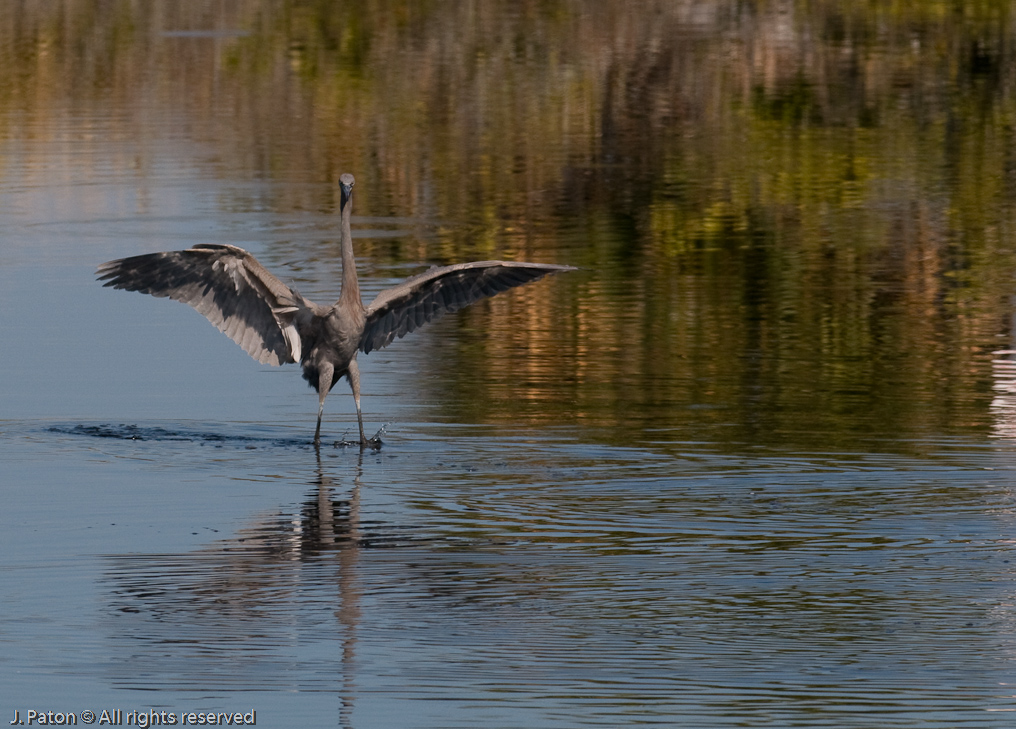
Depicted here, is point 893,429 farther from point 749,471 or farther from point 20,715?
point 20,715

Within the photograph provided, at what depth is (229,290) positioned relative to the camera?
13938 mm

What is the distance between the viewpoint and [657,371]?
14.6 meters

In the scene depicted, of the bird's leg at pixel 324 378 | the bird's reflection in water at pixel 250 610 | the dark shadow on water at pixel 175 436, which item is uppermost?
the bird's leg at pixel 324 378

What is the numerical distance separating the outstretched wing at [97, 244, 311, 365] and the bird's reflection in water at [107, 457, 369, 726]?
9.85 ft

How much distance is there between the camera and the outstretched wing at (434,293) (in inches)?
539

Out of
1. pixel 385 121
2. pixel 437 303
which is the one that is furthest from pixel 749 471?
pixel 385 121

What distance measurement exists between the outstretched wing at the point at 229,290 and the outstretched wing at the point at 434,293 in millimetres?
551

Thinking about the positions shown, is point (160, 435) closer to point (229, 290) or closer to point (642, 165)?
point (229, 290)

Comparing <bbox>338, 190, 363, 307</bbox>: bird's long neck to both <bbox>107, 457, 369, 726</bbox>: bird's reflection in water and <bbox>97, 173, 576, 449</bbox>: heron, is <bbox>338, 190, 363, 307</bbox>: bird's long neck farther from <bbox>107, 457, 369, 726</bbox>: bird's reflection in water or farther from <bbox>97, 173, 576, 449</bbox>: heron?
<bbox>107, 457, 369, 726</bbox>: bird's reflection in water

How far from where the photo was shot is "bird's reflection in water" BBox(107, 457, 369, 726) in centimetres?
811

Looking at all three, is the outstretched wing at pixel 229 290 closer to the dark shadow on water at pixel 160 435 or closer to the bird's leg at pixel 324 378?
the bird's leg at pixel 324 378

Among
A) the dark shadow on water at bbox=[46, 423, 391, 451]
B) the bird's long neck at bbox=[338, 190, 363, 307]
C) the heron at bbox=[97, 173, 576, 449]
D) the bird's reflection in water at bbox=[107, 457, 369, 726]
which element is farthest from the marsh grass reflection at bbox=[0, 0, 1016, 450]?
the bird's reflection in water at bbox=[107, 457, 369, 726]

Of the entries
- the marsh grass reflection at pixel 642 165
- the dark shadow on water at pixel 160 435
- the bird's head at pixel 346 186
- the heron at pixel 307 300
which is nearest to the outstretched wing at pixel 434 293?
the heron at pixel 307 300

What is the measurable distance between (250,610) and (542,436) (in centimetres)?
404
